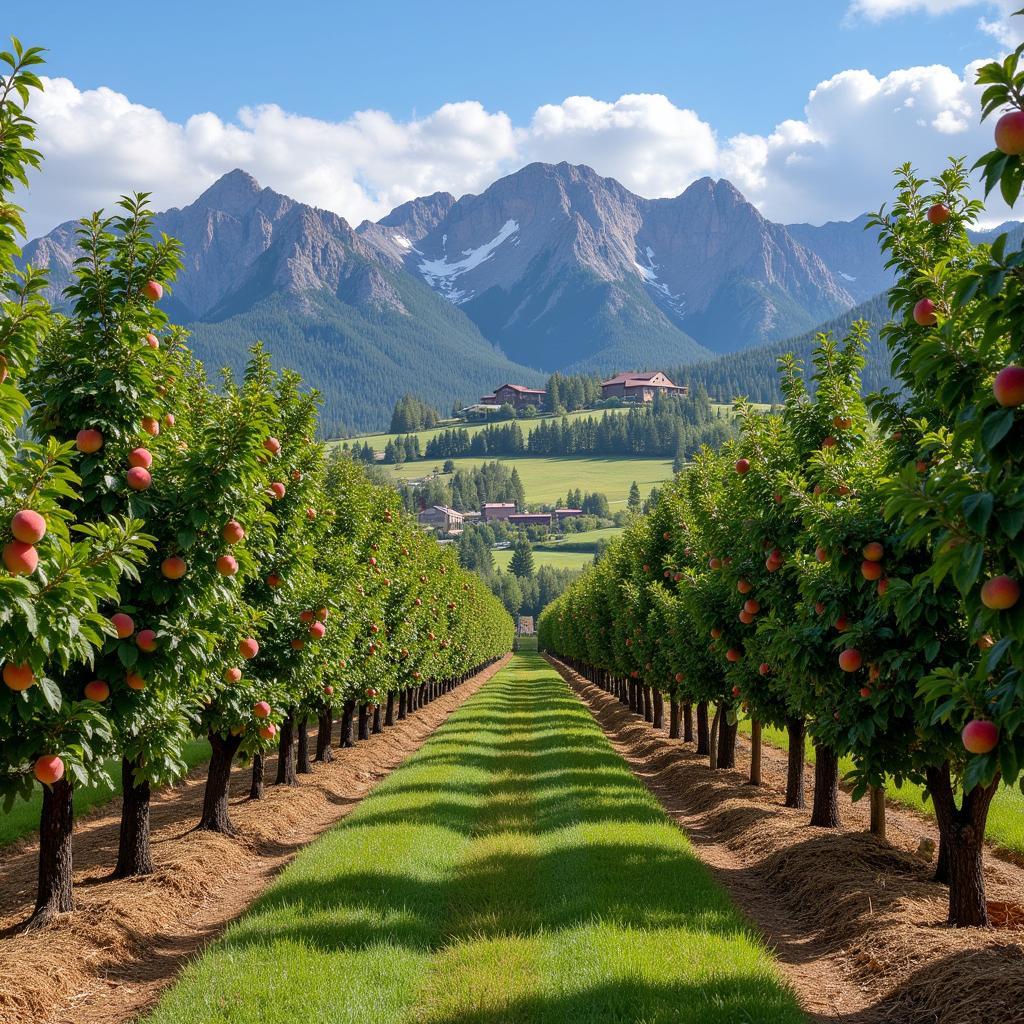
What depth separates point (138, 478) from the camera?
1032 cm

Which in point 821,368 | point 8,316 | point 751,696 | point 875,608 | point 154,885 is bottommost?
point 154,885

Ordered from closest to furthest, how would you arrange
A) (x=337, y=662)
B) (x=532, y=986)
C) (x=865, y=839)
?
(x=532, y=986)
(x=865, y=839)
(x=337, y=662)

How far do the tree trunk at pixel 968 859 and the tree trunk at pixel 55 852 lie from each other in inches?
435

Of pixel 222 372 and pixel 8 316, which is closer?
pixel 8 316

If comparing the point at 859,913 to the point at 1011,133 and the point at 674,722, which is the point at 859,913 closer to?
the point at 1011,133

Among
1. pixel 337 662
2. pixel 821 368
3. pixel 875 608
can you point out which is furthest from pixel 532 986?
pixel 337 662

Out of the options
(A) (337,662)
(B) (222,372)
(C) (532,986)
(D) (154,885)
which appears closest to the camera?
(C) (532,986)

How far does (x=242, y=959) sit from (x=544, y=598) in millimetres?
182457

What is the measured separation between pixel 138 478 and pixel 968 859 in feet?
35.2

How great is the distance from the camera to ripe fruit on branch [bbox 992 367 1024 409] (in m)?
4.80

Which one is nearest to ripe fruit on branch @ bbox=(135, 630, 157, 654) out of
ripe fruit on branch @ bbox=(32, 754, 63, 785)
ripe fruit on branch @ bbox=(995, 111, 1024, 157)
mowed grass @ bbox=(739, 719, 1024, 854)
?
ripe fruit on branch @ bbox=(32, 754, 63, 785)

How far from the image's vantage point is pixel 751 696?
1853cm

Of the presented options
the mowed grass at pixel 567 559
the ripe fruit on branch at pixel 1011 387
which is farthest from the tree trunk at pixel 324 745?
the mowed grass at pixel 567 559

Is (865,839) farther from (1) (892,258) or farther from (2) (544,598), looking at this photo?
(2) (544,598)
